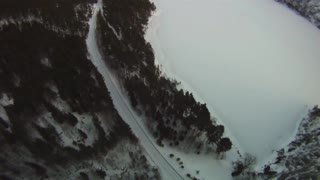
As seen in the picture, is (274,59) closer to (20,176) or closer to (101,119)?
(101,119)

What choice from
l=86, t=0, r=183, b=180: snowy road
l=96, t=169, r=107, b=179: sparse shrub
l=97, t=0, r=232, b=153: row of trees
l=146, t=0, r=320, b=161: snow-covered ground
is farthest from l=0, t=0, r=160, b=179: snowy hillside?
l=146, t=0, r=320, b=161: snow-covered ground

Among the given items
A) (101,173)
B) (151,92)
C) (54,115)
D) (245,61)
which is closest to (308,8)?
(245,61)

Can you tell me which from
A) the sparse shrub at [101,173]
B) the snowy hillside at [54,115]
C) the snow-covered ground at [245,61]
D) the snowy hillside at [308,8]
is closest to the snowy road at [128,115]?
the snowy hillside at [54,115]

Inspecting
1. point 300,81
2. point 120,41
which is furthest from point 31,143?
point 300,81

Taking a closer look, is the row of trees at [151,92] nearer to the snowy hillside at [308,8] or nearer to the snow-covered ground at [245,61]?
the snow-covered ground at [245,61]

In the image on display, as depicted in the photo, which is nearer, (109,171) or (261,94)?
(109,171)

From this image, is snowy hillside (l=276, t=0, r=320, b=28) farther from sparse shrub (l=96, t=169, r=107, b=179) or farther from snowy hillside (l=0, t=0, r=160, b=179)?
sparse shrub (l=96, t=169, r=107, b=179)
